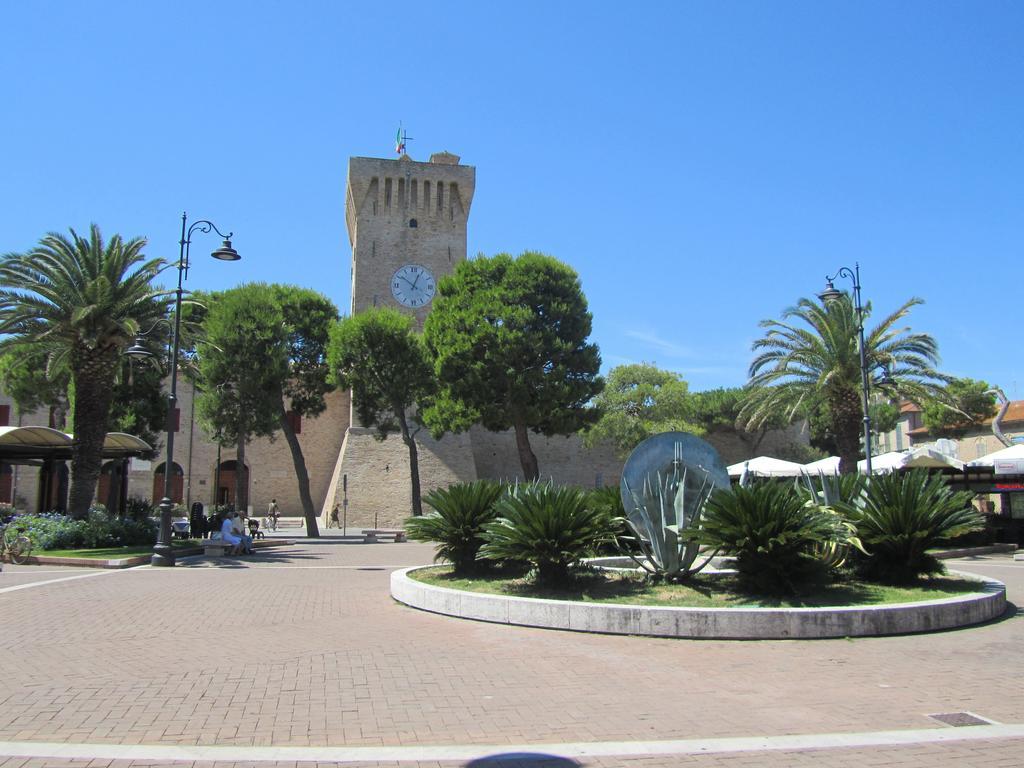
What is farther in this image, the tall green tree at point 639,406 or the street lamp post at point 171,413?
the tall green tree at point 639,406

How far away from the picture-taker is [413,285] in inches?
1640

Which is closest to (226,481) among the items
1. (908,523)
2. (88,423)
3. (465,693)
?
(88,423)

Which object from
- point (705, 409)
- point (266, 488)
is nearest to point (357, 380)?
point (266, 488)

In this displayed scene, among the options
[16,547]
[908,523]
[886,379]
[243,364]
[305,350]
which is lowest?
[16,547]

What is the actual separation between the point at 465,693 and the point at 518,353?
23.5 meters

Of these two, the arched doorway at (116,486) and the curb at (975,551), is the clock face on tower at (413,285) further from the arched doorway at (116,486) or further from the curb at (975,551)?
the curb at (975,551)

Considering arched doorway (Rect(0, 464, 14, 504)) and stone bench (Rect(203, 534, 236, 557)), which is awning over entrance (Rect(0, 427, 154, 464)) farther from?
arched doorway (Rect(0, 464, 14, 504))

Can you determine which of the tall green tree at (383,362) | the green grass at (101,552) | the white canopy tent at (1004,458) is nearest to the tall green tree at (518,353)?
the tall green tree at (383,362)

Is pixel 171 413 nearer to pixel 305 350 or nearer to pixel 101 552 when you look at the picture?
pixel 101 552

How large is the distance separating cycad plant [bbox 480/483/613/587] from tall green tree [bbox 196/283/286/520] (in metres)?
19.3

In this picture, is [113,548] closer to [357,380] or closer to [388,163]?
[357,380]

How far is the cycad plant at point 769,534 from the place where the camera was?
8.64m

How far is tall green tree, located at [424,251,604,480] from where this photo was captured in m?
29.1

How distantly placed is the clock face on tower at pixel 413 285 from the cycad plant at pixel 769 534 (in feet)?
111
